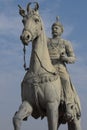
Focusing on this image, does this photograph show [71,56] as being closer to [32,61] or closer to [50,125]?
[32,61]

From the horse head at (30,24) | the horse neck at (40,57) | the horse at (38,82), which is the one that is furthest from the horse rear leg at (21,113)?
the horse head at (30,24)

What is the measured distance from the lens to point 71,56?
12.2 meters

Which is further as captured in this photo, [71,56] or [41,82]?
[71,56]

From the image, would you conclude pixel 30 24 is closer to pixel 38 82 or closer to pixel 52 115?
pixel 38 82

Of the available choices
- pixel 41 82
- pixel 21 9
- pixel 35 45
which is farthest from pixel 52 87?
pixel 21 9

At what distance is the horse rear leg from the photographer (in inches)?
432


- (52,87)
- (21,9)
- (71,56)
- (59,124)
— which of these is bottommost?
(59,124)

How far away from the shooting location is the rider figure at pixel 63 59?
38.8 feet

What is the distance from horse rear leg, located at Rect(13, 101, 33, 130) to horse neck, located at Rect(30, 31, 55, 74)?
0.81 meters

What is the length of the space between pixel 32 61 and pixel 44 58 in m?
0.28

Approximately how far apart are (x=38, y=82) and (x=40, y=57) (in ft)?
1.97

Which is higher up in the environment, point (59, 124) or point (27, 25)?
point (27, 25)

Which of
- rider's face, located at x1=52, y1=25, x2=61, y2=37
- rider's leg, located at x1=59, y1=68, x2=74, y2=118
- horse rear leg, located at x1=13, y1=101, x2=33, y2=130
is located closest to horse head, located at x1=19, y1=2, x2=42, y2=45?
rider's face, located at x1=52, y1=25, x2=61, y2=37

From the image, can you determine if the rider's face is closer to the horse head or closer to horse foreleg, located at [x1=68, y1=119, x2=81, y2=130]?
the horse head
